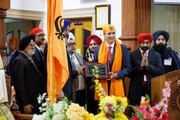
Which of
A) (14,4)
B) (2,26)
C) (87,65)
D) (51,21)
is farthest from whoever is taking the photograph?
(14,4)

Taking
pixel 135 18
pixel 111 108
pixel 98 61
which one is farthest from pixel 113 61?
pixel 111 108

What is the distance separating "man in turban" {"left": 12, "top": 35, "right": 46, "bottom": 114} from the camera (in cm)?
387

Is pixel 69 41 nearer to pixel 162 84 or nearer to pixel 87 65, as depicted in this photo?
pixel 87 65

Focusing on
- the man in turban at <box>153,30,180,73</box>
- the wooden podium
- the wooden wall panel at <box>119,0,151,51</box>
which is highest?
the wooden wall panel at <box>119,0,151,51</box>

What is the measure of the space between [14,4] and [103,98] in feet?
18.4

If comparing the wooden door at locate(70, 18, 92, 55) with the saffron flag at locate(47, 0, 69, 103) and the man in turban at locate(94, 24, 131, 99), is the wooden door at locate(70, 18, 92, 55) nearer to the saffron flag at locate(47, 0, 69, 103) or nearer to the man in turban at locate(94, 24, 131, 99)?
the man in turban at locate(94, 24, 131, 99)

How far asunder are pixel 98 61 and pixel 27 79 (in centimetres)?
83

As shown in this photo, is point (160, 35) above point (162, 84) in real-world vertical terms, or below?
above

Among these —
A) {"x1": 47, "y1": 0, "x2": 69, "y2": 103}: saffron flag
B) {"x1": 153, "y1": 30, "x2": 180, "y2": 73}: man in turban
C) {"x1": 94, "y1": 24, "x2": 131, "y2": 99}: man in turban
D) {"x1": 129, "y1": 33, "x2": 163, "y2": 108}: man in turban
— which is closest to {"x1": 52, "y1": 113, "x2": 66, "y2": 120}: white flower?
{"x1": 47, "y1": 0, "x2": 69, "y2": 103}: saffron flag

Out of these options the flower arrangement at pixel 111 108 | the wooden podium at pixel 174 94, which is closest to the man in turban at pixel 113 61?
the wooden podium at pixel 174 94

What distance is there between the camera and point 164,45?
4.64m

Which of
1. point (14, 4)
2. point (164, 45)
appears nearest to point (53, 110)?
point (164, 45)

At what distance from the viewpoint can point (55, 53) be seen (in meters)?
3.30

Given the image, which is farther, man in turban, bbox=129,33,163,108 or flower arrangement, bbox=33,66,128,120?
man in turban, bbox=129,33,163,108
